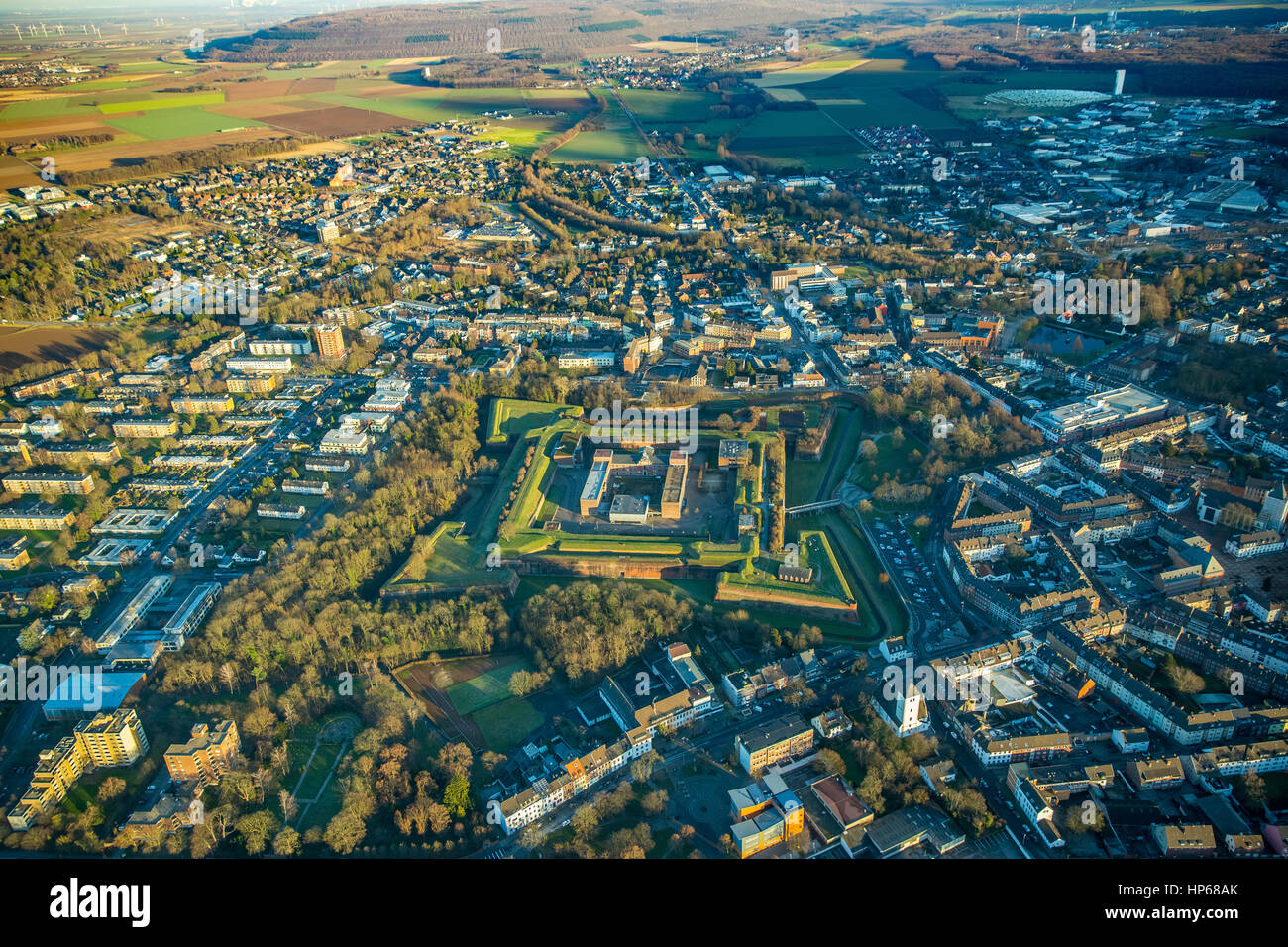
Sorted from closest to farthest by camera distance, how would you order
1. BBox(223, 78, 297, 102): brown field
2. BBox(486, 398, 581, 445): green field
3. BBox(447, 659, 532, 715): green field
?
BBox(447, 659, 532, 715): green field < BBox(486, 398, 581, 445): green field < BBox(223, 78, 297, 102): brown field

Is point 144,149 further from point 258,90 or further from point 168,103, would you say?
point 258,90

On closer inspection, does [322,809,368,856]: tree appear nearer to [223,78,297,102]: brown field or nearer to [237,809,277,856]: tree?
[237,809,277,856]: tree

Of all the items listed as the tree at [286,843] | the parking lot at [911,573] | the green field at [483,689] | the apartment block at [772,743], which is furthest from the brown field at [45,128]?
the apartment block at [772,743]

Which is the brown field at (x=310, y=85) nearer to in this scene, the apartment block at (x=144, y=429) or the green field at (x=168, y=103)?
the green field at (x=168, y=103)

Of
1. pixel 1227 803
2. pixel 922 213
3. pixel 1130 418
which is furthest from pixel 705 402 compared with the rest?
pixel 922 213
